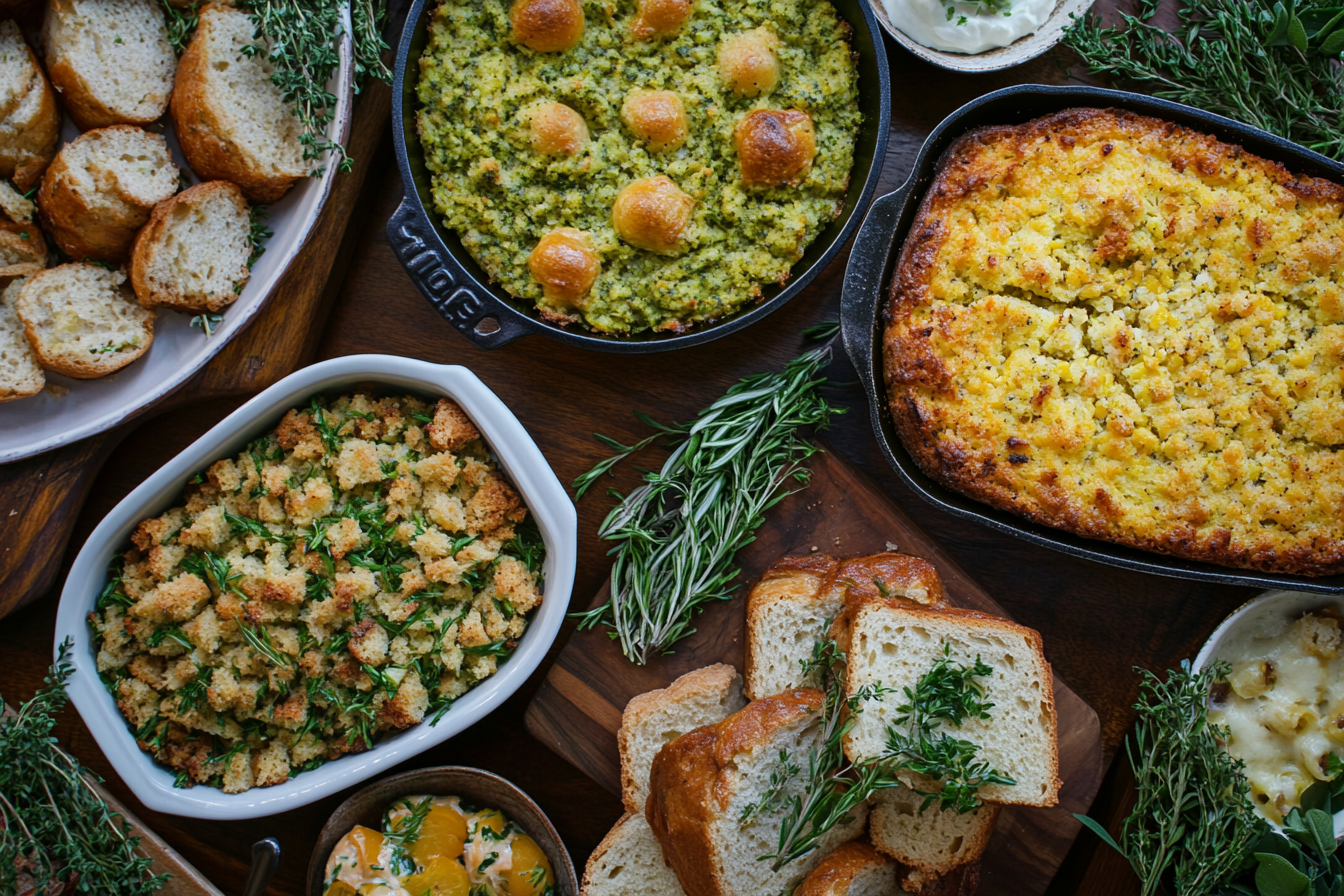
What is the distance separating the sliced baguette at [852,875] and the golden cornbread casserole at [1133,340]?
41.2 inches

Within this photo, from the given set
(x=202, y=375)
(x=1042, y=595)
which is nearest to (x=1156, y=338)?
(x=1042, y=595)

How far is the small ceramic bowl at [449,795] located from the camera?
2422mm

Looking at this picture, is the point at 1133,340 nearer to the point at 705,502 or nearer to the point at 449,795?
the point at 705,502

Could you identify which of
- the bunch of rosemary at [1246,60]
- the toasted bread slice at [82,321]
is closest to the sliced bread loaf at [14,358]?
the toasted bread slice at [82,321]

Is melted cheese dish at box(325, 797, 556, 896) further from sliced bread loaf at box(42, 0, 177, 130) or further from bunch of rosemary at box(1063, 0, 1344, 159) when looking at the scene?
bunch of rosemary at box(1063, 0, 1344, 159)

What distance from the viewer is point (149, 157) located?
2.41 m

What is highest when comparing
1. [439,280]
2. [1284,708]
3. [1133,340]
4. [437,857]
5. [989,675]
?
[439,280]

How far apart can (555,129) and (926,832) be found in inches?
86.1

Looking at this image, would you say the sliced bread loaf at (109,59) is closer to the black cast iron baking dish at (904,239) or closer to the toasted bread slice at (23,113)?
the toasted bread slice at (23,113)

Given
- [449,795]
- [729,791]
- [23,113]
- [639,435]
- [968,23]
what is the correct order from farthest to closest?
[639,435] → [449,795] → [968,23] → [23,113] → [729,791]

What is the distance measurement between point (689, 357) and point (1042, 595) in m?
1.31

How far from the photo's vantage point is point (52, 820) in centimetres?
224

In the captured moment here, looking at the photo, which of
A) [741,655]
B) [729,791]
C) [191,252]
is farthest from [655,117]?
[729,791]

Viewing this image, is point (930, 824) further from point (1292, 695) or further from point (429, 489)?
point (429, 489)
